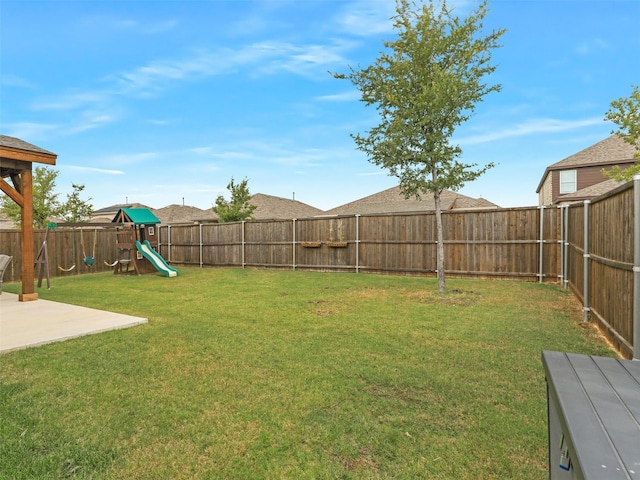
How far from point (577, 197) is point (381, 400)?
2043 cm

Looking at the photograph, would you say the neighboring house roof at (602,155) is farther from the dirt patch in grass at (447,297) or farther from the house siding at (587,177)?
the dirt patch in grass at (447,297)

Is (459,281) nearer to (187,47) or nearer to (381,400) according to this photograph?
(381,400)

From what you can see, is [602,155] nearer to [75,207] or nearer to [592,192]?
[592,192]

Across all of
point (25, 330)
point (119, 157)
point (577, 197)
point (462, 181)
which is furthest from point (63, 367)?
point (577, 197)

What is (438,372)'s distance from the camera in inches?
126

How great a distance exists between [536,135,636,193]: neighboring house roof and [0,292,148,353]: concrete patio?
24.5 metres

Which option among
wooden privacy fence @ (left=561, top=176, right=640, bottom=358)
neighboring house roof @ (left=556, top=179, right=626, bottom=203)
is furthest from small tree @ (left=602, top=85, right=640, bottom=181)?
wooden privacy fence @ (left=561, top=176, right=640, bottom=358)

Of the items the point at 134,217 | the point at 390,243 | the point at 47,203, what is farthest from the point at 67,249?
the point at 47,203

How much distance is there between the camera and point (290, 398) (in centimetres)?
271

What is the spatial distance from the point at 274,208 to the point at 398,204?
41.2ft

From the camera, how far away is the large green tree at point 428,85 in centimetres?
739

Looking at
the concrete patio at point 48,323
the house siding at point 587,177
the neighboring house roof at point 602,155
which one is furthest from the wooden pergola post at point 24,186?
the neighboring house roof at point 602,155

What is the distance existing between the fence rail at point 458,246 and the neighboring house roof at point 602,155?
15.3m

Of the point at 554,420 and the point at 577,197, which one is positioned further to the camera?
the point at 577,197
